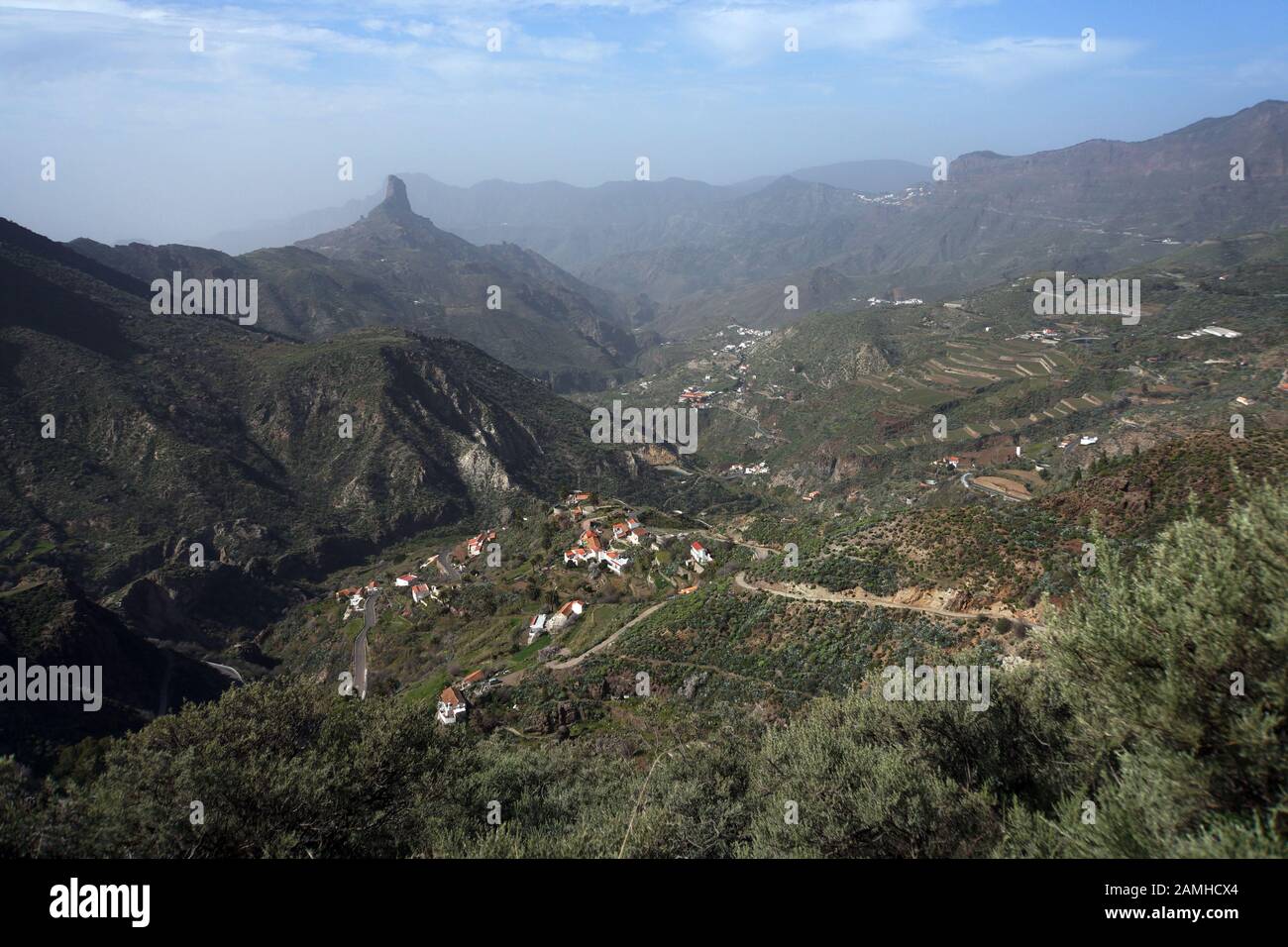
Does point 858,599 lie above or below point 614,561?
above

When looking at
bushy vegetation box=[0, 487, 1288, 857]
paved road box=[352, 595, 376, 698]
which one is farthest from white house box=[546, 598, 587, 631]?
bushy vegetation box=[0, 487, 1288, 857]

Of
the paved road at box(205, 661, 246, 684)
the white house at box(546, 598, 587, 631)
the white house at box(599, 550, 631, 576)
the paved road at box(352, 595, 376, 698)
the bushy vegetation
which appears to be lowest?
the paved road at box(205, 661, 246, 684)

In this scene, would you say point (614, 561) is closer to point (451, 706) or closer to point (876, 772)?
point (451, 706)

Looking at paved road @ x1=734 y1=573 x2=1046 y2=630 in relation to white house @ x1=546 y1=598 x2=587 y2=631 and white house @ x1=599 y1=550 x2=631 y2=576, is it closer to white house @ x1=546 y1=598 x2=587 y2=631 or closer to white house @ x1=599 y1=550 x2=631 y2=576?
white house @ x1=546 y1=598 x2=587 y2=631

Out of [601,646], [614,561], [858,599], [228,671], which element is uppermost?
[858,599]

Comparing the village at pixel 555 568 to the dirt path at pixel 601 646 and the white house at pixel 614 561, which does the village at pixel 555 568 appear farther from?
the dirt path at pixel 601 646

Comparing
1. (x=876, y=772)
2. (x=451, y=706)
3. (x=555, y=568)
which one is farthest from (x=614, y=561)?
(x=876, y=772)

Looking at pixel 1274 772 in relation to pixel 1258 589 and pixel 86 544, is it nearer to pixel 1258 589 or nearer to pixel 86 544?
pixel 1258 589
